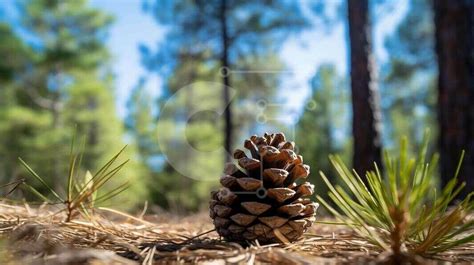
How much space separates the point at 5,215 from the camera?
77cm

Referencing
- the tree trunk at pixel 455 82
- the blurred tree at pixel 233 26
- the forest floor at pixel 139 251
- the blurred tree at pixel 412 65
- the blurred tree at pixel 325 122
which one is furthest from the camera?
the blurred tree at pixel 325 122

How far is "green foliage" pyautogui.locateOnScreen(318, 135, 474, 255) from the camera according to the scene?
0.47 m

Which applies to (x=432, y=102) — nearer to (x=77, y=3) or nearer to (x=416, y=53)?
(x=416, y=53)

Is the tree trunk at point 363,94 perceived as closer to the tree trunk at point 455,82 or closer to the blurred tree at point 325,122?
the tree trunk at point 455,82

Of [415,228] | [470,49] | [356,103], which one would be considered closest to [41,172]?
[356,103]

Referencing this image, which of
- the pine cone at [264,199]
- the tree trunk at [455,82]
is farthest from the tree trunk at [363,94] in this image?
the pine cone at [264,199]

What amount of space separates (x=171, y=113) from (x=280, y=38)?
202 inches

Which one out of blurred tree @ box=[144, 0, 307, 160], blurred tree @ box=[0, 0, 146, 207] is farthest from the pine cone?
blurred tree @ box=[0, 0, 146, 207]

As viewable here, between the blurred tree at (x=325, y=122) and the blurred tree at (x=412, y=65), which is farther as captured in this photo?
the blurred tree at (x=325, y=122)

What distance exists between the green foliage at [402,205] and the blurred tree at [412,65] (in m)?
9.05

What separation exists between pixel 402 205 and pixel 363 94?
2.39 meters

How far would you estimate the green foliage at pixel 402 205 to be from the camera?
0.47 m

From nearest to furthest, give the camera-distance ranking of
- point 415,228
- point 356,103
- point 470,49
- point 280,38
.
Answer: point 415,228 < point 470,49 < point 356,103 < point 280,38

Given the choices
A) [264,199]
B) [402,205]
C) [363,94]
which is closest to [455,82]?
[363,94]
